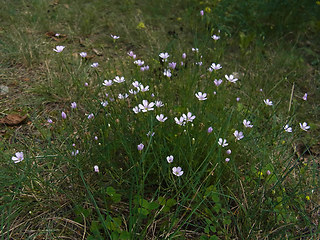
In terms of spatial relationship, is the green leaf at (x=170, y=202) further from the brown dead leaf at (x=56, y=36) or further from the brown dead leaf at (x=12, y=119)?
the brown dead leaf at (x=56, y=36)

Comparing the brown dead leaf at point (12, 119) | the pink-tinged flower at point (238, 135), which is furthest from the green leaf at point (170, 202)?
the brown dead leaf at point (12, 119)

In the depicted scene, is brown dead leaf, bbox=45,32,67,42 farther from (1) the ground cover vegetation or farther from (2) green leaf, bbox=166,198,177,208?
(2) green leaf, bbox=166,198,177,208

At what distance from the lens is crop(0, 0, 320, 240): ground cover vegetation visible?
157 cm

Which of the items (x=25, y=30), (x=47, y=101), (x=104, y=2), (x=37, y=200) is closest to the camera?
(x=37, y=200)

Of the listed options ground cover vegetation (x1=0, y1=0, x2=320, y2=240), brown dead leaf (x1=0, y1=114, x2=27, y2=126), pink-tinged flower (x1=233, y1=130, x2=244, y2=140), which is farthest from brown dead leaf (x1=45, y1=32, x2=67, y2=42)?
pink-tinged flower (x1=233, y1=130, x2=244, y2=140)

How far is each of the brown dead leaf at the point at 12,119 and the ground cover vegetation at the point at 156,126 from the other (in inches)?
1.3

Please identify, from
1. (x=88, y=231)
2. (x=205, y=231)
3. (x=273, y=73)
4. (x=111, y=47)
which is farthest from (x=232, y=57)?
(x=88, y=231)

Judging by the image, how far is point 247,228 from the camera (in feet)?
5.08

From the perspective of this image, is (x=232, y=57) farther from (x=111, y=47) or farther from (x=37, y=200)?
(x=37, y=200)

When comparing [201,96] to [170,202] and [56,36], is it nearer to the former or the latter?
[170,202]

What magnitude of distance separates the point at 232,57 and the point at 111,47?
5.25 ft

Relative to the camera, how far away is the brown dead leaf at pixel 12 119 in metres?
2.20

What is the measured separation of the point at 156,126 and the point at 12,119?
126cm

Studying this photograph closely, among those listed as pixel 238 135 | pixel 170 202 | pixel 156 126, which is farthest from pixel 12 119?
pixel 238 135
